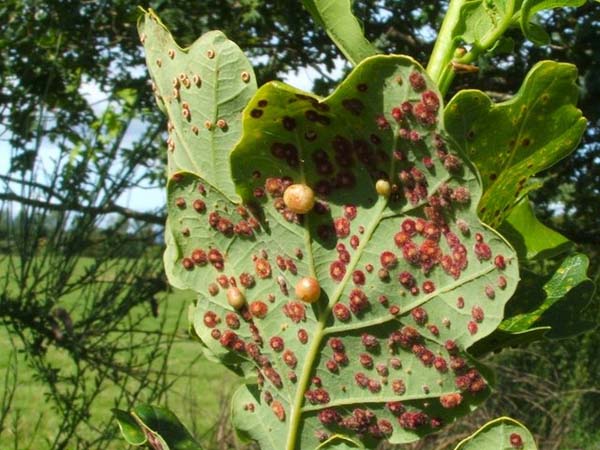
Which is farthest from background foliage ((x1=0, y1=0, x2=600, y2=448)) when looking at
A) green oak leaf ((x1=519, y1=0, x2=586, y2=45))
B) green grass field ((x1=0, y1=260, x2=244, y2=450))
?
green oak leaf ((x1=519, y1=0, x2=586, y2=45))

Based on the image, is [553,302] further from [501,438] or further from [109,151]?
[109,151]

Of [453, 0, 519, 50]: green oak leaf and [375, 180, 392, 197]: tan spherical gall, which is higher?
[453, 0, 519, 50]: green oak leaf

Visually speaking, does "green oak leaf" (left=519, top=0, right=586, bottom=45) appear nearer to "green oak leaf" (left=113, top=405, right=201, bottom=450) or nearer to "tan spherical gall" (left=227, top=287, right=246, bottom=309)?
"tan spherical gall" (left=227, top=287, right=246, bottom=309)

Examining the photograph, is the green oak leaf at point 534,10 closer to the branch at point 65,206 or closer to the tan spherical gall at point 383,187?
the tan spherical gall at point 383,187

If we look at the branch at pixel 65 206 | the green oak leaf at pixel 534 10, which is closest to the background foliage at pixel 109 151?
the branch at pixel 65 206

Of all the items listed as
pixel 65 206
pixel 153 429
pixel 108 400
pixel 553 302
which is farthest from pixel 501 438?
pixel 108 400

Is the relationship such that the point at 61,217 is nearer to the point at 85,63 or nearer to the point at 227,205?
the point at 85,63

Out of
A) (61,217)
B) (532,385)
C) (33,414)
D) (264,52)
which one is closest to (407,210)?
(61,217)
